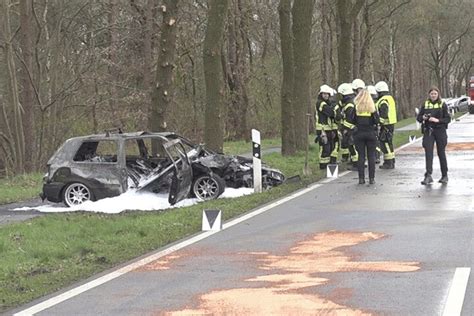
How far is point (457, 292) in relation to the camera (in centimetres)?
657

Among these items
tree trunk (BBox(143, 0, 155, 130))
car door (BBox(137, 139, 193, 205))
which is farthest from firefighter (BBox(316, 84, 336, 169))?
tree trunk (BBox(143, 0, 155, 130))

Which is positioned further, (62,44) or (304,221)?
(62,44)

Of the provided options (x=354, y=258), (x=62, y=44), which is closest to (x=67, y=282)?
(x=354, y=258)

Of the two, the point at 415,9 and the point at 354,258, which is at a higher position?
the point at 415,9

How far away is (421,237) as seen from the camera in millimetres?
9219

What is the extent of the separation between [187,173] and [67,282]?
18.1 ft

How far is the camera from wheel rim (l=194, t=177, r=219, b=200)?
1355 cm

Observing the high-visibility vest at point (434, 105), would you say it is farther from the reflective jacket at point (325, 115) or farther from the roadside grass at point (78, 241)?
the roadside grass at point (78, 241)

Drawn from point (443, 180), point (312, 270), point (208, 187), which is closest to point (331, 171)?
point (443, 180)

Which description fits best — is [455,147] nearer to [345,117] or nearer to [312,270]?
[345,117]

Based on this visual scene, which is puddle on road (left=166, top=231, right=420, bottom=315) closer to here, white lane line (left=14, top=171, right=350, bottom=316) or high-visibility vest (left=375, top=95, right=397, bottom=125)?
white lane line (left=14, top=171, right=350, bottom=316)

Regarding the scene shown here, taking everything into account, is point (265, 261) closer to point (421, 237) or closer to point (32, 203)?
point (421, 237)

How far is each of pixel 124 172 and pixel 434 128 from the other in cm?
605

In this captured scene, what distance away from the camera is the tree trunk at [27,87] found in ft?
73.4
